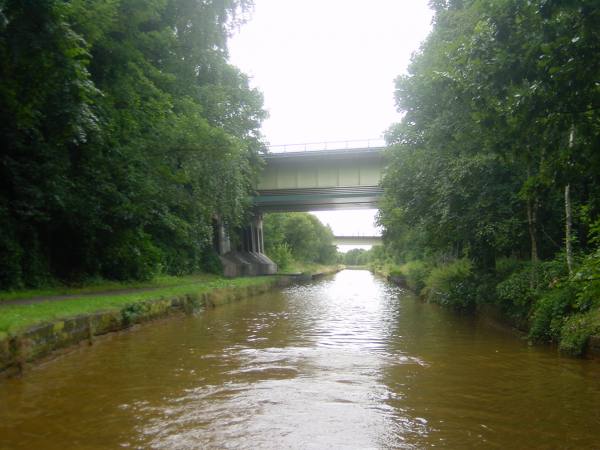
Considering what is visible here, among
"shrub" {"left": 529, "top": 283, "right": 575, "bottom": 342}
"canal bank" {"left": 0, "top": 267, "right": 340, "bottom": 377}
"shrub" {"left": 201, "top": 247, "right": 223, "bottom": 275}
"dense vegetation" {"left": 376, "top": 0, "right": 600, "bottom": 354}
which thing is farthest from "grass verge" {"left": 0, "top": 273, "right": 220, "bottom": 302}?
"shrub" {"left": 529, "top": 283, "right": 575, "bottom": 342}

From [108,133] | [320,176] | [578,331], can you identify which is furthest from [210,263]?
[578,331]

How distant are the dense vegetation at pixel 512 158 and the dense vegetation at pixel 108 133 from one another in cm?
711

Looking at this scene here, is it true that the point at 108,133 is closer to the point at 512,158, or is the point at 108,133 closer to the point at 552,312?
the point at 512,158

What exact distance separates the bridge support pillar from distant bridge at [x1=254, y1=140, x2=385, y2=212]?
5.15 m

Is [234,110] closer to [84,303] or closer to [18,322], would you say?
[84,303]

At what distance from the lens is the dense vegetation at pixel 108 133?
9.45 meters

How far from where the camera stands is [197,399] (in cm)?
602

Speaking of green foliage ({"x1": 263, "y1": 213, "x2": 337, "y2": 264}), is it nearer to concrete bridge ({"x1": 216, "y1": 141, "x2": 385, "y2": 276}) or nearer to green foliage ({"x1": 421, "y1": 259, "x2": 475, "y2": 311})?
concrete bridge ({"x1": 216, "y1": 141, "x2": 385, "y2": 276})

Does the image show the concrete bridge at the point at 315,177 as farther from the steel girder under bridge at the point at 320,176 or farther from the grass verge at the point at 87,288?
the grass verge at the point at 87,288

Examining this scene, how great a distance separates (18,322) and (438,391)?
6537 mm

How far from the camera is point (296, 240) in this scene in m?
72.0

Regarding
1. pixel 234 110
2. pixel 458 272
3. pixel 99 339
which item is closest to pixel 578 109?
pixel 99 339

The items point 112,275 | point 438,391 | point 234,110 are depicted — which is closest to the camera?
point 438,391

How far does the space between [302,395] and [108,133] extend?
404 inches
